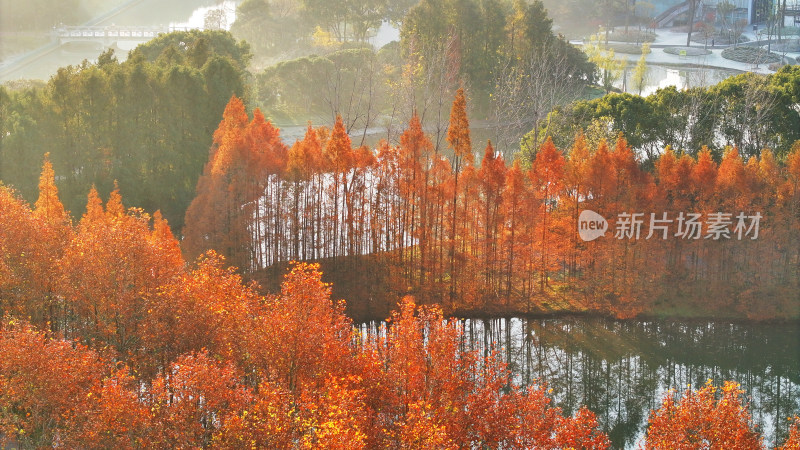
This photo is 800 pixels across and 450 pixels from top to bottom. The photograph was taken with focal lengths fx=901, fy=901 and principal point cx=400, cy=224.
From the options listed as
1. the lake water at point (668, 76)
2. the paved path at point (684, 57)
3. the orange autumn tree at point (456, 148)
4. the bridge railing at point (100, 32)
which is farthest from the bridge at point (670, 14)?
the orange autumn tree at point (456, 148)

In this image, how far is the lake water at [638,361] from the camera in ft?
85.3

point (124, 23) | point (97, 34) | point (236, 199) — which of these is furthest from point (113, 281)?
point (124, 23)

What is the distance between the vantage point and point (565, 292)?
3250 cm

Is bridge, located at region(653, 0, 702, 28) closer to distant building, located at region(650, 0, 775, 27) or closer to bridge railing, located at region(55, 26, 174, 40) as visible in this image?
distant building, located at region(650, 0, 775, 27)

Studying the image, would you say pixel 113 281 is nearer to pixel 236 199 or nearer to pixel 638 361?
pixel 236 199

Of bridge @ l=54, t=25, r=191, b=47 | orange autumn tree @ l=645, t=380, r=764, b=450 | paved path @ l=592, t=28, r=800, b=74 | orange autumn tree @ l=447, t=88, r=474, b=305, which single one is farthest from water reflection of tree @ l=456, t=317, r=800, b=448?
bridge @ l=54, t=25, r=191, b=47

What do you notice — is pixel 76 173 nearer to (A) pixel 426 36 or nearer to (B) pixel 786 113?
(A) pixel 426 36

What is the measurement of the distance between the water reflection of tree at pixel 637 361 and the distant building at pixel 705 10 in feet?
183

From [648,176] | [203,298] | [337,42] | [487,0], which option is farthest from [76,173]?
[337,42]

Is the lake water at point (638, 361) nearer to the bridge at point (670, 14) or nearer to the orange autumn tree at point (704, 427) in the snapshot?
the orange autumn tree at point (704, 427)

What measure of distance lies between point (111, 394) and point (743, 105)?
100 feet

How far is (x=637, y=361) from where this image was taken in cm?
2872

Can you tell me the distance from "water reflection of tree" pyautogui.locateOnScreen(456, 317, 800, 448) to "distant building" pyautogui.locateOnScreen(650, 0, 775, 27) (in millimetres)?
55843

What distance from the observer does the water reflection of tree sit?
26047mm
